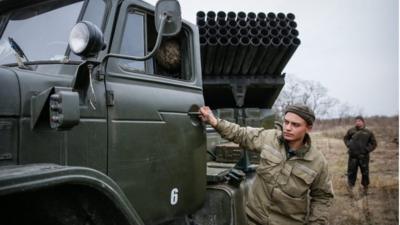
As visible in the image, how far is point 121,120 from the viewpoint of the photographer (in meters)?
2.34

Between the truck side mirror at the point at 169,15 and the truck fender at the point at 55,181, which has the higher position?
the truck side mirror at the point at 169,15

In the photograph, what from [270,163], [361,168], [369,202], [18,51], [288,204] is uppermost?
[18,51]

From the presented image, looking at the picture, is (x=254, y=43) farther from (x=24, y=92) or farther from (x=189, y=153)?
(x=24, y=92)

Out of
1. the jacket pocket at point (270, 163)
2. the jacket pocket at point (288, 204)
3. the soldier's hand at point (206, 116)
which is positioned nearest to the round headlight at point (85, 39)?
the soldier's hand at point (206, 116)

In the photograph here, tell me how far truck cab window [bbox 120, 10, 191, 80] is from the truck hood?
0.72m

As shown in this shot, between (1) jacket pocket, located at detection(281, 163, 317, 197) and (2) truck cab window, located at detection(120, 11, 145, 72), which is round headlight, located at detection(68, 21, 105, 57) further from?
(1) jacket pocket, located at detection(281, 163, 317, 197)

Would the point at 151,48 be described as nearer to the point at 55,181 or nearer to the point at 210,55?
the point at 55,181

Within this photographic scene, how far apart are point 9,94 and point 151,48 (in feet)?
3.78

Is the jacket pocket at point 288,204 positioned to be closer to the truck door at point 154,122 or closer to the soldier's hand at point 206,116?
the truck door at point 154,122

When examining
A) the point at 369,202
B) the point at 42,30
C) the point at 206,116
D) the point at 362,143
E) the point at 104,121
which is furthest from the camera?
the point at 362,143

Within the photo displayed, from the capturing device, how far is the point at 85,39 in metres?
1.89

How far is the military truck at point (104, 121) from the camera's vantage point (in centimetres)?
182

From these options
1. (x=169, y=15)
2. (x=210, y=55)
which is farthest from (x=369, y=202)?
(x=169, y=15)

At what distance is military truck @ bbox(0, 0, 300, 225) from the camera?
182 centimetres
